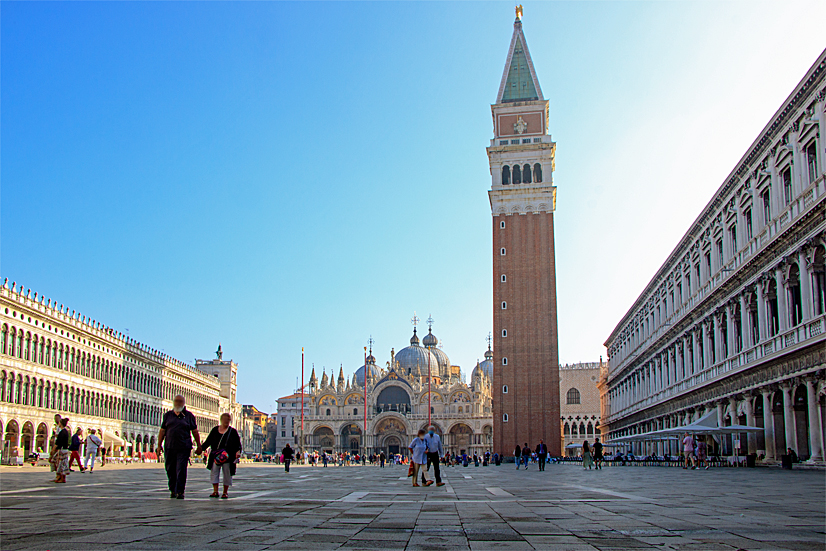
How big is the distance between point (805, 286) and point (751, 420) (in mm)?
7332

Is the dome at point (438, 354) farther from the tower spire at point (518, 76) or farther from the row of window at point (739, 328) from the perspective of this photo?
the row of window at point (739, 328)

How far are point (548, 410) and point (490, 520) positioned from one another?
50998 millimetres

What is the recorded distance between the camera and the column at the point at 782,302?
24969 mm

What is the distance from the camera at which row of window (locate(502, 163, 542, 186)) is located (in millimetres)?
62500

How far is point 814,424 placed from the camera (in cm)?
2255

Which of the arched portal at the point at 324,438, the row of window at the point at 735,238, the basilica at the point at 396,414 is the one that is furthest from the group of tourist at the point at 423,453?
the arched portal at the point at 324,438

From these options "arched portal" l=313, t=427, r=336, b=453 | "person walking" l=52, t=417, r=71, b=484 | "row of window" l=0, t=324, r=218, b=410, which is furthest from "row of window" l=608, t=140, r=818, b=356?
"arched portal" l=313, t=427, r=336, b=453

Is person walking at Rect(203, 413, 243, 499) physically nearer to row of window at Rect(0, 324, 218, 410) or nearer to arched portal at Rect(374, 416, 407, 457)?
row of window at Rect(0, 324, 218, 410)

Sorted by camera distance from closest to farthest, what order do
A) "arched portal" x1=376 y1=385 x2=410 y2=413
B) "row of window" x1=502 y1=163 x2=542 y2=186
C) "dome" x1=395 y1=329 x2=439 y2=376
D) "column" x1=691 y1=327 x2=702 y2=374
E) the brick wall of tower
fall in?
1. "column" x1=691 y1=327 x2=702 y2=374
2. the brick wall of tower
3. "row of window" x1=502 y1=163 x2=542 y2=186
4. "arched portal" x1=376 y1=385 x2=410 y2=413
5. "dome" x1=395 y1=329 x2=439 y2=376

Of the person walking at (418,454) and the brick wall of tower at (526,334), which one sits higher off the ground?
A: the brick wall of tower at (526,334)

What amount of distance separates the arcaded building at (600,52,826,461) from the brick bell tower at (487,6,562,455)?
16.1 m

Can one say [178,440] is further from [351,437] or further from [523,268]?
[351,437]

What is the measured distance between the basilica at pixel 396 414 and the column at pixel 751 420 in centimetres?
6260

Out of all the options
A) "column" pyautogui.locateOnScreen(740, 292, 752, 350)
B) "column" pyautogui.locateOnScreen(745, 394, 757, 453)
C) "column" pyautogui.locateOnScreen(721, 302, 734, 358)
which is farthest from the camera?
"column" pyautogui.locateOnScreen(721, 302, 734, 358)
